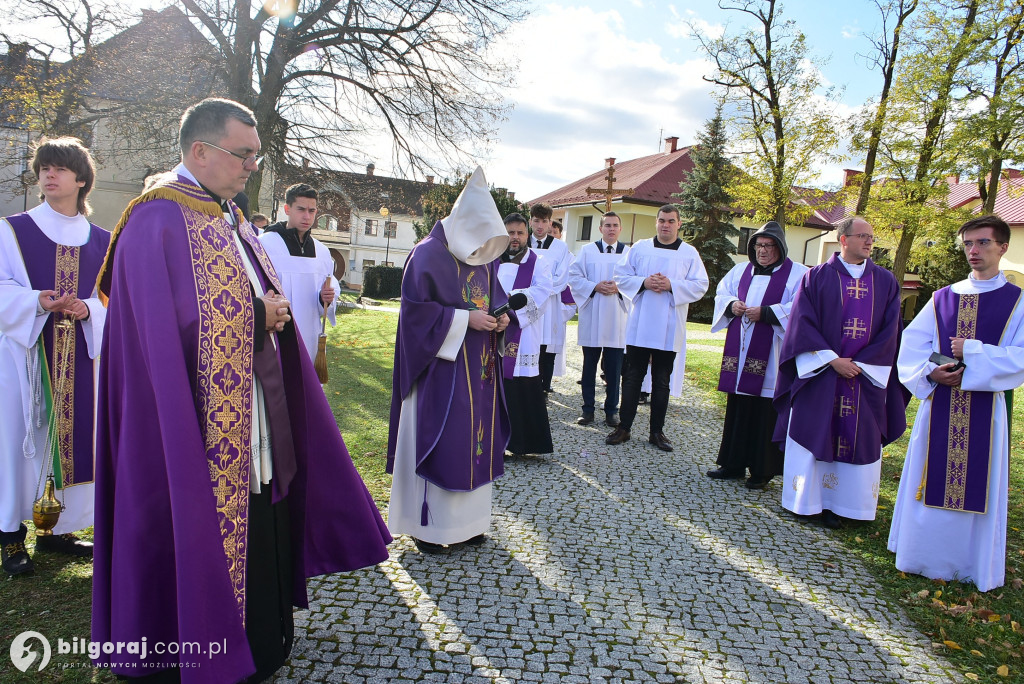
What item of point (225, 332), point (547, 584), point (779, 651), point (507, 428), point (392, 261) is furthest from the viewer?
point (392, 261)

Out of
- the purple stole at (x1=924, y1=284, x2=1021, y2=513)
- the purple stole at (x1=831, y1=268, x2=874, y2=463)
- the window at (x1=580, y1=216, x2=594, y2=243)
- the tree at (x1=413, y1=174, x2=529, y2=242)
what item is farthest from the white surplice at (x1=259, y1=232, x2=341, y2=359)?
the window at (x1=580, y1=216, x2=594, y2=243)

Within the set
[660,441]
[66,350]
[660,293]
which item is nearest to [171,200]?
[66,350]

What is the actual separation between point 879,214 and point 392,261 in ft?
163

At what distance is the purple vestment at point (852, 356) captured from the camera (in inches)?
189

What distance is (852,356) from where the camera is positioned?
4.85 meters

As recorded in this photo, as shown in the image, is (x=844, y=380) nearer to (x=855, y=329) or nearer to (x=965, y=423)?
(x=855, y=329)

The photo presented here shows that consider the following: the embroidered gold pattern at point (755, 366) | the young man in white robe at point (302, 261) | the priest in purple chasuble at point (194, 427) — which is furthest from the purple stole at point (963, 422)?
the young man in white robe at point (302, 261)

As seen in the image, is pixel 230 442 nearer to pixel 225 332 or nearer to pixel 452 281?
pixel 225 332

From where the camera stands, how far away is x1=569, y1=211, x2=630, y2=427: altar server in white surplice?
788cm

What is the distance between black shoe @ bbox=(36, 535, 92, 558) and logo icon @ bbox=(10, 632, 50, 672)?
2.84 ft

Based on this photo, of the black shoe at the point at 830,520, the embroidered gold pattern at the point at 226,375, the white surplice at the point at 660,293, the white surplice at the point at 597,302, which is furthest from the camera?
the white surplice at the point at 597,302

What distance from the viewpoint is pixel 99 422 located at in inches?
94.7

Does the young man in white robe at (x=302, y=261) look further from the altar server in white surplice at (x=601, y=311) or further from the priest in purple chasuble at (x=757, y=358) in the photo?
the priest in purple chasuble at (x=757, y=358)

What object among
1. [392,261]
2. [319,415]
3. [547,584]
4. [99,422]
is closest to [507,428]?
[547,584]
